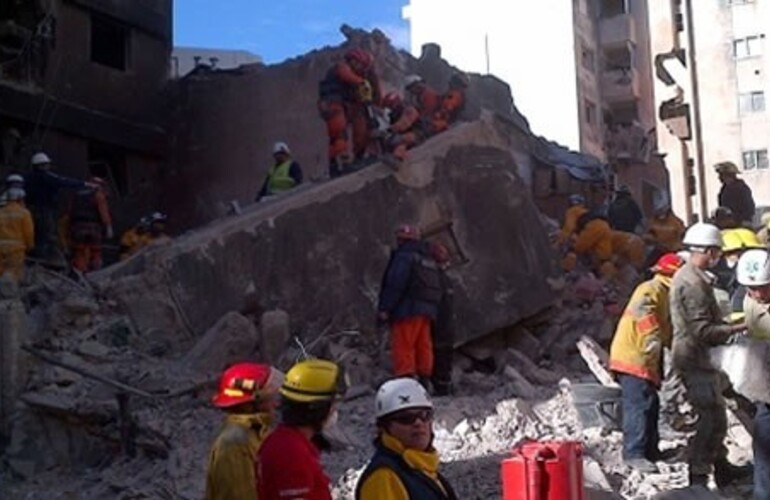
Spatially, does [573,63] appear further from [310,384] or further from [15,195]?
[310,384]

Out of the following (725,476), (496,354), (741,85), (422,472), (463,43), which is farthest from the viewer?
(463,43)

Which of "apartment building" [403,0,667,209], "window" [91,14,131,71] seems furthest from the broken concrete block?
"apartment building" [403,0,667,209]

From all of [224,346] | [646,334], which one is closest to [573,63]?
[224,346]

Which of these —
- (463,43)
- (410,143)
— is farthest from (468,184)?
(463,43)

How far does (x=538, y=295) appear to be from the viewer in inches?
460

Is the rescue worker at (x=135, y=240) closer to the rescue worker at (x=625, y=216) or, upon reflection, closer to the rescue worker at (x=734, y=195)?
the rescue worker at (x=625, y=216)

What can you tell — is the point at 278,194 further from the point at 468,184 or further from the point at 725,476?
the point at 725,476

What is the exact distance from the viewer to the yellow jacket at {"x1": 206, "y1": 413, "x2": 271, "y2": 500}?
13.3ft

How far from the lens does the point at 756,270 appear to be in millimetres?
6234

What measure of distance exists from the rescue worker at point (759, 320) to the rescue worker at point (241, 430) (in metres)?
3.12

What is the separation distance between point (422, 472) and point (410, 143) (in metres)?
8.60

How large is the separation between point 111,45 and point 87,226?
7356mm

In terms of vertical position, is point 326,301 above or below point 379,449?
above

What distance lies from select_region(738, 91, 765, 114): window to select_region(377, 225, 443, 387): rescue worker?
2677cm
